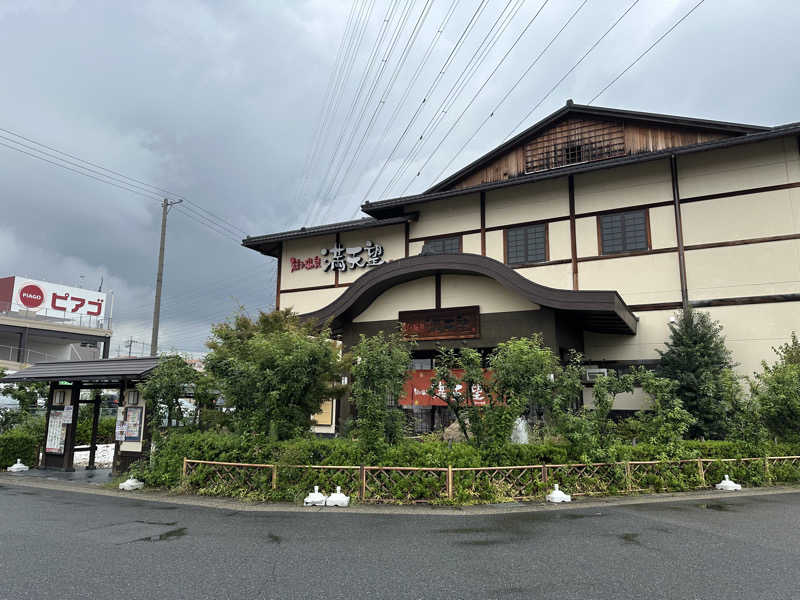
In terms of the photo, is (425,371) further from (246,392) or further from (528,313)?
(246,392)

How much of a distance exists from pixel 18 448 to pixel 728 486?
61.3ft

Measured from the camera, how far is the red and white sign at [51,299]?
3662 cm

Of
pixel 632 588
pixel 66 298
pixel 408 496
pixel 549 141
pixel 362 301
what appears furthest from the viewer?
pixel 66 298

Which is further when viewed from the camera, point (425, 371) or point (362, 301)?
point (362, 301)

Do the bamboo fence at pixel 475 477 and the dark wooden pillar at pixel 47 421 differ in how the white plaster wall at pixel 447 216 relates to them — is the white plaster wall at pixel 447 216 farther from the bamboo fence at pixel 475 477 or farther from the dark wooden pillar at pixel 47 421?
the dark wooden pillar at pixel 47 421

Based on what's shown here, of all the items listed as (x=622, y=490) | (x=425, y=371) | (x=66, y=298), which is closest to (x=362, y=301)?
(x=425, y=371)

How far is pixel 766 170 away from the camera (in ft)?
44.7

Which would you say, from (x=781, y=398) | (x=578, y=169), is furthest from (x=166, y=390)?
(x=781, y=398)

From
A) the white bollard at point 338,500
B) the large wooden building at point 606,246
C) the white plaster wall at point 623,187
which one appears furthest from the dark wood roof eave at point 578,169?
the white bollard at point 338,500

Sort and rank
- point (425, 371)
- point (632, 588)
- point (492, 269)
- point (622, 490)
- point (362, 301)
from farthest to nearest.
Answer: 1. point (362, 301)
2. point (425, 371)
3. point (492, 269)
4. point (622, 490)
5. point (632, 588)

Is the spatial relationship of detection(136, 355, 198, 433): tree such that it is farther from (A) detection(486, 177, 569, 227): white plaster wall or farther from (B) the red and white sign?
(B) the red and white sign

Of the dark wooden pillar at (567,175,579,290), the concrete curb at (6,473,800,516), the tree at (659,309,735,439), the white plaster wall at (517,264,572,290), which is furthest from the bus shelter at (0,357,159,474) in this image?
the tree at (659,309,735,439)

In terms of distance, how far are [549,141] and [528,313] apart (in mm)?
7241

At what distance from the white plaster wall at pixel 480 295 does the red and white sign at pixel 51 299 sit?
35.9 meters
